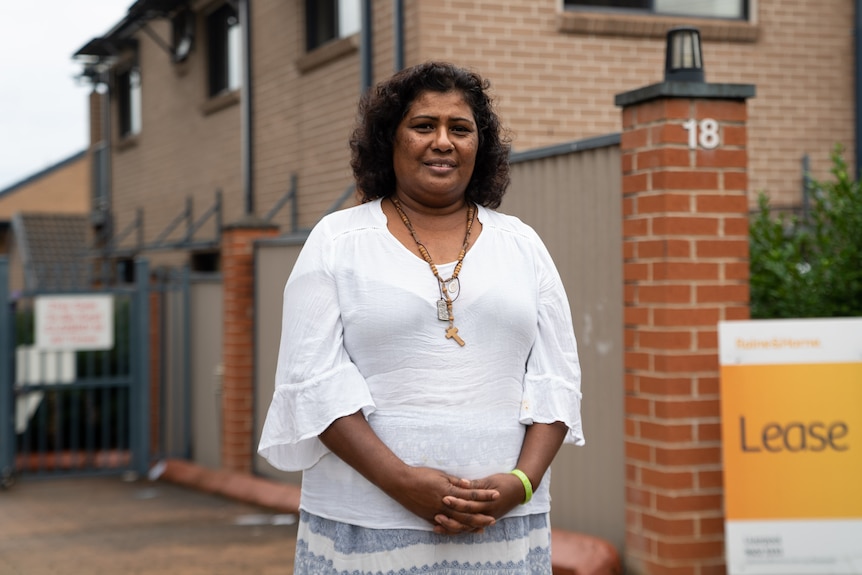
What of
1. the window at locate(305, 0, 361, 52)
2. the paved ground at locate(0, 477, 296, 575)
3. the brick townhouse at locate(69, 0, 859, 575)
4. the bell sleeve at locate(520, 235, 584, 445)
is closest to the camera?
the bell sleeve at locate(520, 235, 584, 445)

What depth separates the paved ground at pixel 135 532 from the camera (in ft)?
23.2

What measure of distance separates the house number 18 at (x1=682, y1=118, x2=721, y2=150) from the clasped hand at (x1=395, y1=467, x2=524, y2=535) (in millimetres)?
2997

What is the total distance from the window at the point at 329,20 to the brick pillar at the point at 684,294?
520 centimetres

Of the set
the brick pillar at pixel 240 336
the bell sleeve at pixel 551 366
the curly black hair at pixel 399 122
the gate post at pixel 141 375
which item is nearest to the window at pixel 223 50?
the gate post at pixel 141 375

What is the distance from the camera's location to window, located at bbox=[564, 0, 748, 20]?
9328mm

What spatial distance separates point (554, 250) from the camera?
6.23 metres

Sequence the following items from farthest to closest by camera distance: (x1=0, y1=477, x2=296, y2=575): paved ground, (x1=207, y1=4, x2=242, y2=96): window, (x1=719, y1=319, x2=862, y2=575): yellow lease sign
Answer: (x1=207, y1=4, x2=242, y2=96): window, (x1=0, y1=477, x2=296, y2=575): paved ground, (x1=719, y1=319, x2=862, y2=575): yellow lease sign

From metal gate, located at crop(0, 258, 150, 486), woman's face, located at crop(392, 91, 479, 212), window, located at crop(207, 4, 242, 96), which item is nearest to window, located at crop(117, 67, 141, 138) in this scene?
window, located at crop(207, 4, 242, 96)

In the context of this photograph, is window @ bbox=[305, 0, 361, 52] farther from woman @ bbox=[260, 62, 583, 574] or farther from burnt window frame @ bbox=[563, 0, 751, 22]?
woman @ bbox=[260, 62, 583, 574]

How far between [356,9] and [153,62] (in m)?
6.47

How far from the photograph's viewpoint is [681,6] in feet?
31.4

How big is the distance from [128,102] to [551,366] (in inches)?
633

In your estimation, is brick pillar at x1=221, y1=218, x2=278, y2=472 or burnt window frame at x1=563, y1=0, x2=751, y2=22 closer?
burnt window frame at x1=563, y1=0, x2=751, y2=22

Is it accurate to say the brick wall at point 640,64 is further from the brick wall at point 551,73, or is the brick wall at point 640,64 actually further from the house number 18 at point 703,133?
the house number 18 at point 703,133
